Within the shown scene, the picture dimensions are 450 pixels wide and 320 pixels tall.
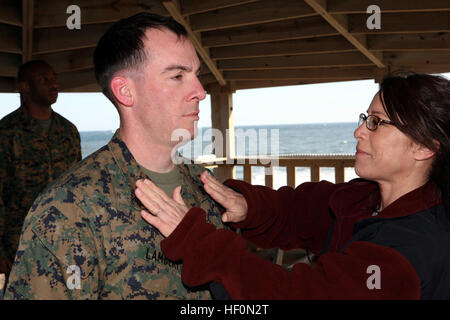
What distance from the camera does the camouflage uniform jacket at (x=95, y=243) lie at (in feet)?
5.29

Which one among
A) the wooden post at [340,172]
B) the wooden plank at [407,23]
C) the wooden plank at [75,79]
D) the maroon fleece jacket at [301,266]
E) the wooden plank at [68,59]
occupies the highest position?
the wooden plank at [407,23]

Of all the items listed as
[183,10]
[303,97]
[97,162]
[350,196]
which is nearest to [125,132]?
[97,162]

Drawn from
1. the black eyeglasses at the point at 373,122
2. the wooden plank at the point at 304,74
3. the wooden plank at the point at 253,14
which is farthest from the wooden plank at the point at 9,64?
the black eyeglasses at the point at 373,122

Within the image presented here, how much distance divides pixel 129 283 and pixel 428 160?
1.31m

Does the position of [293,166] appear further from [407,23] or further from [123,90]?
[123,90]

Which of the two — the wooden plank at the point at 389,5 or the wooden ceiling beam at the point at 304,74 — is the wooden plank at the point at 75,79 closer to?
the wooden ceiling beam at the point at 304,74

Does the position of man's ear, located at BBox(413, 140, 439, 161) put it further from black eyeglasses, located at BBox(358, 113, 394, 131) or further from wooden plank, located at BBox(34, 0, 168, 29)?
wooden plank, located at BBox(34, 0, 168, 29)

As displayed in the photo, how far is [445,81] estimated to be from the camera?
1.90 metres

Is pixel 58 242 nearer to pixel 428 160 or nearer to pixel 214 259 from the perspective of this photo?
pixel 214 259

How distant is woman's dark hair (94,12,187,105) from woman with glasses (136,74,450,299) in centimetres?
58

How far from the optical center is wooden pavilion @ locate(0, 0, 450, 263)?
538 centimetres

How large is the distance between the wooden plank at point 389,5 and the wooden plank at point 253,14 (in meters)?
0.30

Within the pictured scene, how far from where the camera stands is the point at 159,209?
5.79 ft

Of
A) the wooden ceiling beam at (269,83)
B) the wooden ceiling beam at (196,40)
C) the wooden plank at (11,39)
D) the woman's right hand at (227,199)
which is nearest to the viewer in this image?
the woman's right hand at (227,199)
